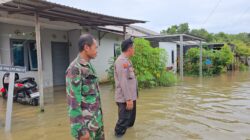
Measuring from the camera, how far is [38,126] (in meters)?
5.43

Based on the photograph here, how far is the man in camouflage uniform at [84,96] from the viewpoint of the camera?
2.51 metres

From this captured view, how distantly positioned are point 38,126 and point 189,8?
1696 cm

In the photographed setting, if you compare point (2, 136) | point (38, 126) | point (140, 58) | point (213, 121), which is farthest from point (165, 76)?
point (2, 136)

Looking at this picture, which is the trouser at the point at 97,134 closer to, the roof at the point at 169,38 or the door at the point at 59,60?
the door at the point at 59,60

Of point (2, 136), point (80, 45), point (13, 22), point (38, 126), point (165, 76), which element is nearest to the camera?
point (80, 45)

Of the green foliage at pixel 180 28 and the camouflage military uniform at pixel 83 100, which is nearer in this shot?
the camouflage military uniform at pixel 83 100

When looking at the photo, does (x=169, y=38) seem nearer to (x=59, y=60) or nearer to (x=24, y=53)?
(x=59, y=60)

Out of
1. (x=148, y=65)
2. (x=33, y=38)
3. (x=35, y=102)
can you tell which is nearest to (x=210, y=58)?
(x=148, y=65)

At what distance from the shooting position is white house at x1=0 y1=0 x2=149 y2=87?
784 cm

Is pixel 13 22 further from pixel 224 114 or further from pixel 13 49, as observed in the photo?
pixel 224 114

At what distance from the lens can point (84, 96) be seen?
2604mm

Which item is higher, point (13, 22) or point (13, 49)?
point (13, 22)

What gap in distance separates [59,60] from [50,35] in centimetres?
131

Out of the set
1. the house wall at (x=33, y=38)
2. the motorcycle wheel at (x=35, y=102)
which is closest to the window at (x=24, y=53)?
the house wall at (x=33, y=38)
